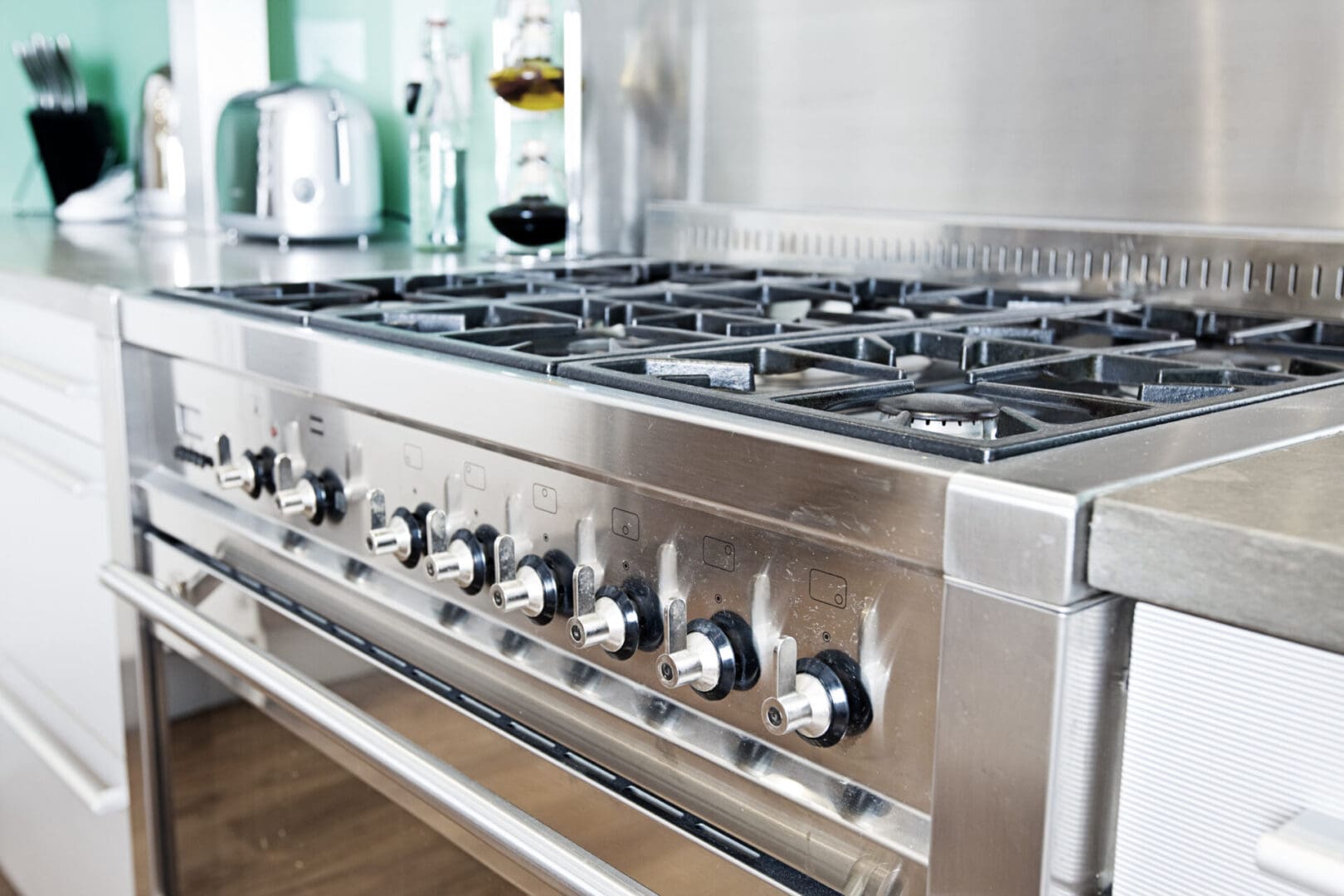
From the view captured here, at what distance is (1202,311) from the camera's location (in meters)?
1.10

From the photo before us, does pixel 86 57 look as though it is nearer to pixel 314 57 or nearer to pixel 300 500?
pixel 314 57

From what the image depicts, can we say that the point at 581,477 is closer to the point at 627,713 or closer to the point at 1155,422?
the point at 627,713

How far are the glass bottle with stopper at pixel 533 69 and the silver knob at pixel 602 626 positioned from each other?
1.20 m

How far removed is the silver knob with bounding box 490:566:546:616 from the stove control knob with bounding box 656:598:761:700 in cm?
13

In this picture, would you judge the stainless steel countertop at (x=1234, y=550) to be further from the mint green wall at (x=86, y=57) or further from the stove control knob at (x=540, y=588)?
the mint green wall at (x=86, y=57)

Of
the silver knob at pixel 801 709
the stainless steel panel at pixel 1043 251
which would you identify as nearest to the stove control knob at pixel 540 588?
the silver knob at pixel 801 709

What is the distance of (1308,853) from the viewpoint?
46 cm

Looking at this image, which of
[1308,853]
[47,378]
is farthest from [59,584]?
[1308,853]

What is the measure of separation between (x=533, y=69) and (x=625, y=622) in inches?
47.8

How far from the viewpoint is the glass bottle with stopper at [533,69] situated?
1.78 meters

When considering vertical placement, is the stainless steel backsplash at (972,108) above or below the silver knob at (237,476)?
above

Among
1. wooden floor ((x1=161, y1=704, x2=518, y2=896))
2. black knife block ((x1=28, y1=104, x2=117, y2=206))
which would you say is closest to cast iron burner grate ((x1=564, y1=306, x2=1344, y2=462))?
wooden floor ((x1=161, y1=704, x2=518, y2=896))

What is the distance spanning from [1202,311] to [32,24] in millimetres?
2989

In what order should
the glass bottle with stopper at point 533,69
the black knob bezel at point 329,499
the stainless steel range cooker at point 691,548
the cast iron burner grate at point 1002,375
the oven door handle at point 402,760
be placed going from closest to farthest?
the stainless steel range cooker at point 691,548 → the cast iron burner grate at point 1002,375 → the oven door handle at point 402,760 → the black knob bezel at point 329,499 → the glass bottle with stopper at point 533,69
